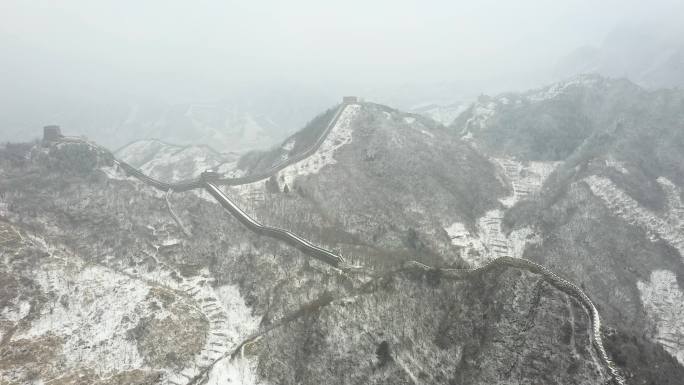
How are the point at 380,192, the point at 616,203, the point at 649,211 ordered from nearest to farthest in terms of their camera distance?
the point at 649,211 → the point at 616,203 → the point at 380,192

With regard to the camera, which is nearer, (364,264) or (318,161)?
(364,264)

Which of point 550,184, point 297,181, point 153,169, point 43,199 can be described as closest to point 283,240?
point 297,181

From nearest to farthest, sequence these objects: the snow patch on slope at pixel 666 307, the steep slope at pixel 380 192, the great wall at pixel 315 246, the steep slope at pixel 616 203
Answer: the great wall at pixel 315 246, the snow patch on slope at pixel 666 307, the steep slope at pixel 616 203, the steep slope at pixel 380 192

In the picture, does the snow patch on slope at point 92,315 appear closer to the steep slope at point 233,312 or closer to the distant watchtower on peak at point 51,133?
the steep slope at point 233,312

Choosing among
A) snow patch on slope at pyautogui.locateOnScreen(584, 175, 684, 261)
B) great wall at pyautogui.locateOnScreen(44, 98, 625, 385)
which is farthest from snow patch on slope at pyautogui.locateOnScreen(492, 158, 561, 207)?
snow patch on slope at pyautogui.locateOnScreen(584, 175, 684, 261)

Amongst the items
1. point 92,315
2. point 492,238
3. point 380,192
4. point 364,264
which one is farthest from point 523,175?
point 92,315

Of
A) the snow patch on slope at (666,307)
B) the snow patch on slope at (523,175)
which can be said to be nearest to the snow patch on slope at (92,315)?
the snow patch on slope at (666,307)

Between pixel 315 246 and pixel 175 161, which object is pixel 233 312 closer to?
pixel 315 246
